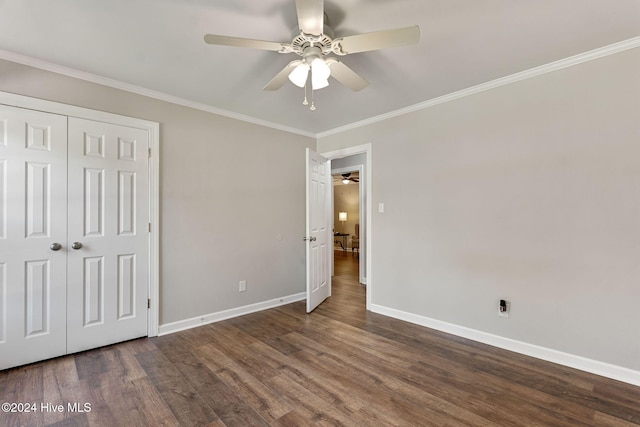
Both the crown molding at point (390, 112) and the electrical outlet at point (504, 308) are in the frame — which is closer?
the crown molding at point (390, 112)

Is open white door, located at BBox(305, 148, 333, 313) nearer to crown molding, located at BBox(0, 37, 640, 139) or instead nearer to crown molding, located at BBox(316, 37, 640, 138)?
crown molding, located at BBox(0, 37, 640, 139)

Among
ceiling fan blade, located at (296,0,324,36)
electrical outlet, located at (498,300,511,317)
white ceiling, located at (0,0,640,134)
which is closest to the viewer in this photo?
ceiling fan blade, located at (296,0,324,36)

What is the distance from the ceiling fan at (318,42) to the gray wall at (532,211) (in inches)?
61.0

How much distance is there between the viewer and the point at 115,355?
257 cm

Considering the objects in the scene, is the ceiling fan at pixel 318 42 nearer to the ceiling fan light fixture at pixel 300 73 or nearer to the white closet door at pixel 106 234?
the ceiling fan light fixture at pixel 300 73

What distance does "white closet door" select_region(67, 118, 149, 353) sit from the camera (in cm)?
258

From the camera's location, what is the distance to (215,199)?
135 inches

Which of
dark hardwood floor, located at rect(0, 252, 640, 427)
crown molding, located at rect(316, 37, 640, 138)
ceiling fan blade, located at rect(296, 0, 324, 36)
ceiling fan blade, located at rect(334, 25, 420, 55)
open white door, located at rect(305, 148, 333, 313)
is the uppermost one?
crown molding, located at rect(316, 37, 640, 138)

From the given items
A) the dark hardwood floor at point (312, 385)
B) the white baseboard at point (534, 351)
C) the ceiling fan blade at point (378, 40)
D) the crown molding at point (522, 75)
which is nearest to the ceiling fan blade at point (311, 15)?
the ceiling fan blade at point (378, 40)

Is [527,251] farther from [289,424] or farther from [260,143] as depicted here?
[260,143]

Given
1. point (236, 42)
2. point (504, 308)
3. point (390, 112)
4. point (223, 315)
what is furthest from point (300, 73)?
point (223, 315)

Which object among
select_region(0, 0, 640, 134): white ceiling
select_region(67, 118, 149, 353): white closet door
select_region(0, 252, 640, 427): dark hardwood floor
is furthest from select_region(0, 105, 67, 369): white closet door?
select_region(0, 0, 640, 134): white ceiling

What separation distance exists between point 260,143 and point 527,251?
3.23 meters

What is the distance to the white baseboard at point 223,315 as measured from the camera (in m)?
3.09
